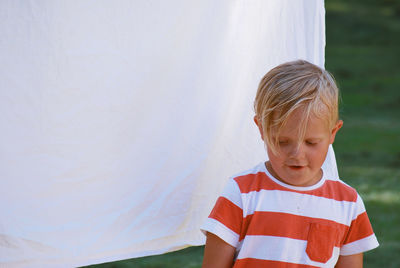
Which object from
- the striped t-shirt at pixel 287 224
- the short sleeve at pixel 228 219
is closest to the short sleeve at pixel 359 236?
the striped t-shirt at pixel 287 224

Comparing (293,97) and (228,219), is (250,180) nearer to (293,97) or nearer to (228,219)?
(228,219)

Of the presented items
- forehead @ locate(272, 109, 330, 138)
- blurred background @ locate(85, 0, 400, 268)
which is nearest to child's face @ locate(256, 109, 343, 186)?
forehead @ locate(272, 109, 330, 138)

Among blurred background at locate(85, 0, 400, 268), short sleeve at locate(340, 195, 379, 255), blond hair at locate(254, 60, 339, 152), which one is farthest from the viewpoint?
blurred background at locate(85, 0, 400, 268)

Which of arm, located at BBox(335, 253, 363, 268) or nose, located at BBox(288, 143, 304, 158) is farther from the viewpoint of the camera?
arm, located at BBox(335, 253, 363, 268)

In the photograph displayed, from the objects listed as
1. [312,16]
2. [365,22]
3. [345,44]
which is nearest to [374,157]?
[312,16]

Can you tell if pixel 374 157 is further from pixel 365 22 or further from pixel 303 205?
pixel 365 22

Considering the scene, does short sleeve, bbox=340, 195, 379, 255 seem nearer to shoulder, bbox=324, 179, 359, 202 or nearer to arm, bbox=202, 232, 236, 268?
shoulder, bbox=324, 179, 359, 202

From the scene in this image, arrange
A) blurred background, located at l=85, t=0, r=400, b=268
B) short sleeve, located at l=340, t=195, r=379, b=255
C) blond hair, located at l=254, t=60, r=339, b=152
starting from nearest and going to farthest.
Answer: blond hair, located at l=254, t=60, r=339, b=152, short sleeve, located at l=340, t=195, r=379, b=255, blurred background, located at l=85, t=0, r=400, b=268

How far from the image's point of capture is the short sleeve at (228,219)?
1575mm

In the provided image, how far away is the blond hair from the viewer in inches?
59.2

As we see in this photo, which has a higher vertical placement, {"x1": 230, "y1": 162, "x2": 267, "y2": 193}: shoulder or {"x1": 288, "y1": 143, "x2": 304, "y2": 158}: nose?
{"x1": 288, "y1": 143, "x2": 304, "y2": 158}: nose

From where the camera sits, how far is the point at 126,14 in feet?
5.84

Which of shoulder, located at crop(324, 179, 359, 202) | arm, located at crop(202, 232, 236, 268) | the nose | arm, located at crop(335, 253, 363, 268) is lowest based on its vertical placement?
arm, located at crop(335, 253, 363, 268)

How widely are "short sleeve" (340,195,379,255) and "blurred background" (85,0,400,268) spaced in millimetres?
607
